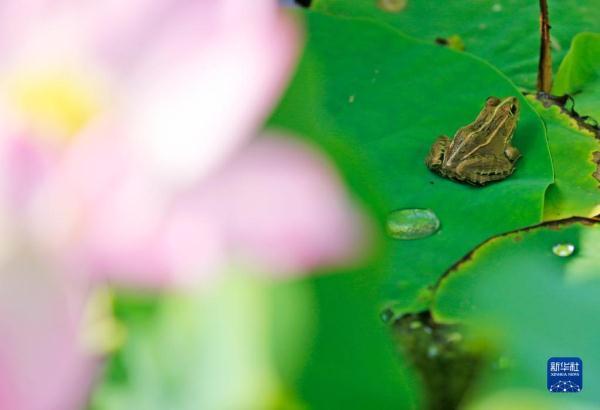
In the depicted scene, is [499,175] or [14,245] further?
[499,175]

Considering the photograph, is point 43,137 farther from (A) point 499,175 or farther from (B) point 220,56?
(A) point 499,175

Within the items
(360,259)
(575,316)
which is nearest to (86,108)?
(360,259)

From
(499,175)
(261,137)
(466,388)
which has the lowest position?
(466,388)

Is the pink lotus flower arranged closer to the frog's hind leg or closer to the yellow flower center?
the yellow flower center

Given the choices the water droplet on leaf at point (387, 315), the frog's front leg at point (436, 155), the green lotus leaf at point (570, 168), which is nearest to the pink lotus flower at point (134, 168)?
the water droplet on leaf at point (387, 315)

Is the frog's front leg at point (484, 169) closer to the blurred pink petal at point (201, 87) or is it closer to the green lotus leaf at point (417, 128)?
the green lotus leaf at point (417, 128)

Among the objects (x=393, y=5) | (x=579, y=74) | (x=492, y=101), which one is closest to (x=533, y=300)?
(x=492, y=101)
